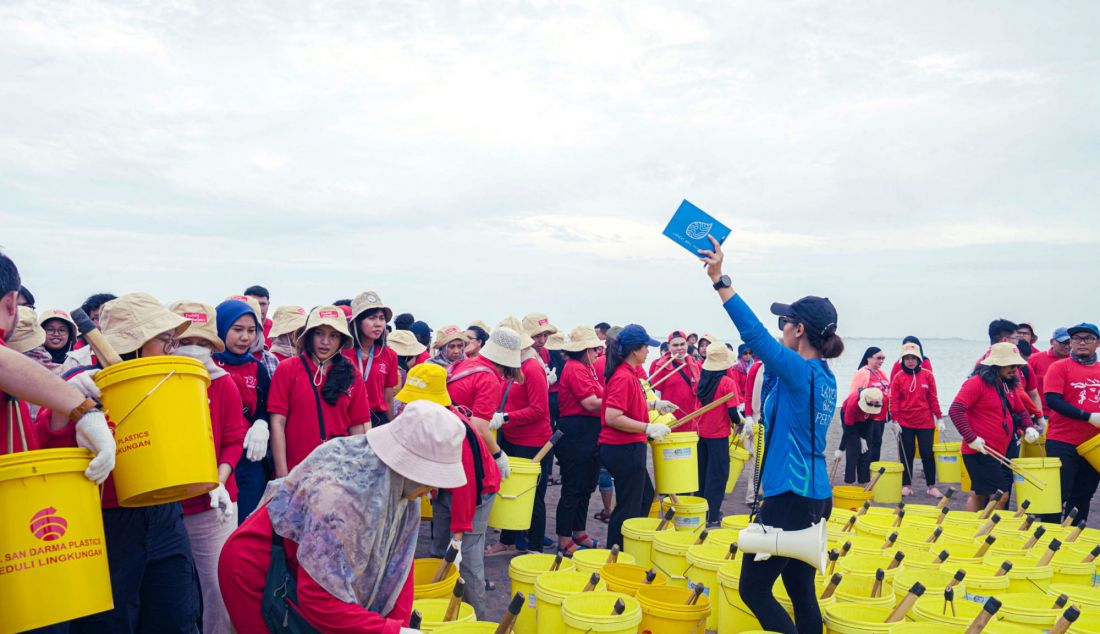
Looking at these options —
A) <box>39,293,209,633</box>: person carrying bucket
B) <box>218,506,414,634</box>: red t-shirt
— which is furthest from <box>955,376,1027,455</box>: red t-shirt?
<box>39,293,209,633</box>: person carrying bucket

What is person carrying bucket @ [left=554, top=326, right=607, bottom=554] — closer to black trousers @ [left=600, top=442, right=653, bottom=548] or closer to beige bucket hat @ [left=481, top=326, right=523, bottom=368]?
black trousers @ [left=600, top=442, right=653, bottom=548]

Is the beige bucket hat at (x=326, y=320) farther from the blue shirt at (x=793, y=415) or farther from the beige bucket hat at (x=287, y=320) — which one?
the blue shirt at (x=793, y=415)

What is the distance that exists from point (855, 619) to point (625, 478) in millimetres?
2603

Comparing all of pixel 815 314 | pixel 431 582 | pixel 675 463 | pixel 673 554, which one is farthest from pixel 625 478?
pixel 815 314

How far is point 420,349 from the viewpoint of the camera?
870cm

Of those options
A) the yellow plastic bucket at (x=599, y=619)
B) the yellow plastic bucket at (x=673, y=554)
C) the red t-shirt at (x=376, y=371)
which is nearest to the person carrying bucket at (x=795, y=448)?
the yellow plastic bucket at (x=599, y=619)

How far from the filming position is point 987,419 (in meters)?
7.82

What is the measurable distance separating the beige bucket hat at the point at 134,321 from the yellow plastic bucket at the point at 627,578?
2.91 m

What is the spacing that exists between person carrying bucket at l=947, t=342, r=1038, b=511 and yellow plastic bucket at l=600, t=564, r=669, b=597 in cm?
460

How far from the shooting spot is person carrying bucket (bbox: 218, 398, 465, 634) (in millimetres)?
2336

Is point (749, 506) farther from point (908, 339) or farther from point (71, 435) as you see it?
point (71, 435)

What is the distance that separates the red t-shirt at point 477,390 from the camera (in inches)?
215

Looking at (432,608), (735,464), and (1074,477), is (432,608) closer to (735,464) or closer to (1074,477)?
(735,464)

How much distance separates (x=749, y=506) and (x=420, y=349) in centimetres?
472
